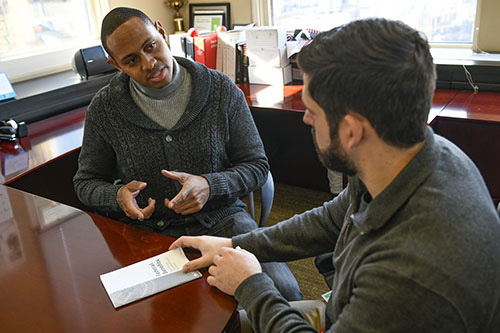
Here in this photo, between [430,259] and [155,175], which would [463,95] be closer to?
[155,175]

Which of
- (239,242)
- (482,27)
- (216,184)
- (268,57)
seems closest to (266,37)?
(268,57)

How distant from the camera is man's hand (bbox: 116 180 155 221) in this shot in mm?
1323

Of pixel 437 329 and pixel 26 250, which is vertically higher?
pixel 437 329

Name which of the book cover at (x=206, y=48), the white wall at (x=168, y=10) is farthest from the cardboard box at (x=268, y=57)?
the white wall at (x=168, y=10)

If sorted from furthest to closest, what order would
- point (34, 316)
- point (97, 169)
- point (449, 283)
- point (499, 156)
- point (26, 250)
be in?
point (499, 156) → point (97, 169) → point (26, 250) → point (34, 316) → point (449, 283)

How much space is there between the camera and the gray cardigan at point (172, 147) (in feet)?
4.92

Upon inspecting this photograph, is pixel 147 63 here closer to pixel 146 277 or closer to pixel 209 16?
pixel 146 277

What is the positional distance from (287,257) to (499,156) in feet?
4.19

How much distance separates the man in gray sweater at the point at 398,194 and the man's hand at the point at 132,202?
1.96ft

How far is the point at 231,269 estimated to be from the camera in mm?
1013

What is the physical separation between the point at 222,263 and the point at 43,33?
8.04 feet

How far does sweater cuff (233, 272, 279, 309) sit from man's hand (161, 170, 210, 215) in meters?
0.44

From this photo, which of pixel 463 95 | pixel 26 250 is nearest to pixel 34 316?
pixel 26 250

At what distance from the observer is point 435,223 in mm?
709
